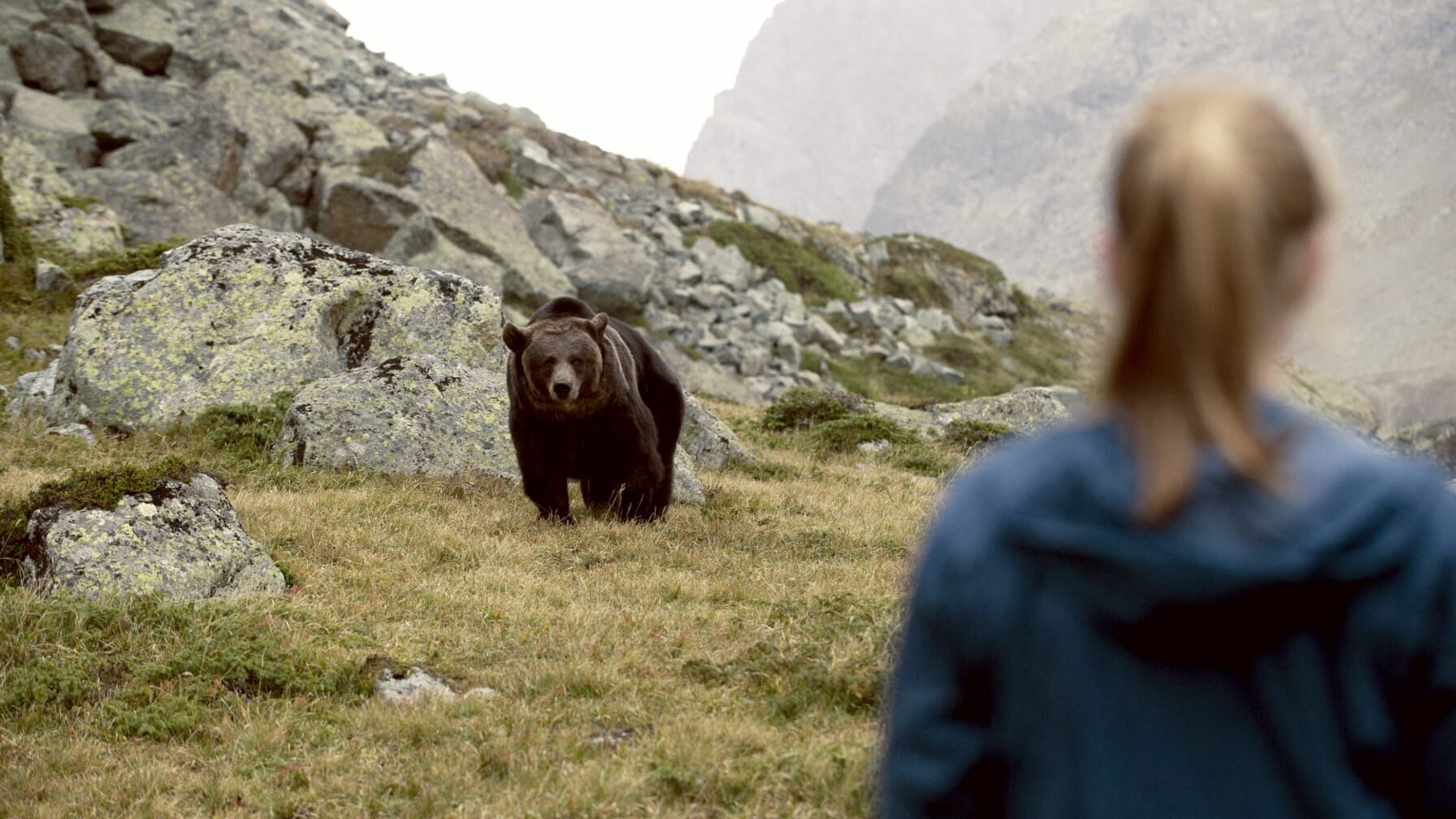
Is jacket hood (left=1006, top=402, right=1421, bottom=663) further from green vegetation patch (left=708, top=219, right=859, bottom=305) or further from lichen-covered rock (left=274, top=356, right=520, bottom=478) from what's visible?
green vegetation patch (left=708, top=219, right=859, bottom=305)

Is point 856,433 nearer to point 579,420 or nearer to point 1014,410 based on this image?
point 1014,410

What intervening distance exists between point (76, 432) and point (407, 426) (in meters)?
3.58

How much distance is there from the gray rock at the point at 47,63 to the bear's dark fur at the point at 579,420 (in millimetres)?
23342

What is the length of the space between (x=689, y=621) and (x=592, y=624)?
574mm

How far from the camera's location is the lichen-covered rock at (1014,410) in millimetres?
19000

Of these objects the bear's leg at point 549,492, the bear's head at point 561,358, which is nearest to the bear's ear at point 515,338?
the bear's head at point 561,358

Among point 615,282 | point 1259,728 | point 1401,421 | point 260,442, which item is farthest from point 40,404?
point 1401,421

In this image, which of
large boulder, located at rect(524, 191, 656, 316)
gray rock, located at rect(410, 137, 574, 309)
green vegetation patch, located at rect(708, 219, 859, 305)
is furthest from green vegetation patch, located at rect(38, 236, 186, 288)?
green vegetation patch, located at rect(708, 219, 859, 305)

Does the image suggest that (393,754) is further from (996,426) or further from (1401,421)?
(1401,421)

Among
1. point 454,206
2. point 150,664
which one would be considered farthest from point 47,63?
point 150,664

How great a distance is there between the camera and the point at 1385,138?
143750mm

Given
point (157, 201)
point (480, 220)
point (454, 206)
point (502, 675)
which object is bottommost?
point (502, 675)

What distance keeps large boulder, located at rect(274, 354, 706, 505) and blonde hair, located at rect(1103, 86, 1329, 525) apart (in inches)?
411

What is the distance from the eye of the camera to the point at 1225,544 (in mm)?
1711
